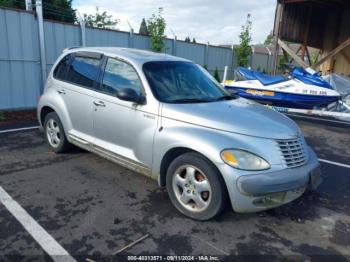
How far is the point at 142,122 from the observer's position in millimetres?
3873

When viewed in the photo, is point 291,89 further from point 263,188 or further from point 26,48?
point 26,48

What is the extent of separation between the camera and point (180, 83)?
4242mm

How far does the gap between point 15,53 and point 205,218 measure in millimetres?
7613

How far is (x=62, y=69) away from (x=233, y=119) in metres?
3.19

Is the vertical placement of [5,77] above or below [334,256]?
above

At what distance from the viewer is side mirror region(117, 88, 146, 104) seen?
12.5 ft

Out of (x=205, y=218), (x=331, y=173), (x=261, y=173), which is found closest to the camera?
(x=261, y=173)

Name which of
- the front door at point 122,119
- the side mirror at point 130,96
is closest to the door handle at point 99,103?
the front door at point 122,119

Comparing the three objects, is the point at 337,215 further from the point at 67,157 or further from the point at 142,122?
the point at 67,157

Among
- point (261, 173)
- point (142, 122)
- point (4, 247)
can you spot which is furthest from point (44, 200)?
point (261, 173)

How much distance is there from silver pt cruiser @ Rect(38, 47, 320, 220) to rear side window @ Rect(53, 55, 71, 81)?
6 cm

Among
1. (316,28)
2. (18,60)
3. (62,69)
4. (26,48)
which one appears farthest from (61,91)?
(316,28)

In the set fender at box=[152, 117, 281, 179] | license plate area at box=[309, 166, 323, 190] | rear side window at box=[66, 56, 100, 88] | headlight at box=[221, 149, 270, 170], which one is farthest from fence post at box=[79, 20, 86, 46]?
license plate area at box=[309, 166, 323, 190]

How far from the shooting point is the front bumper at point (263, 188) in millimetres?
3068
